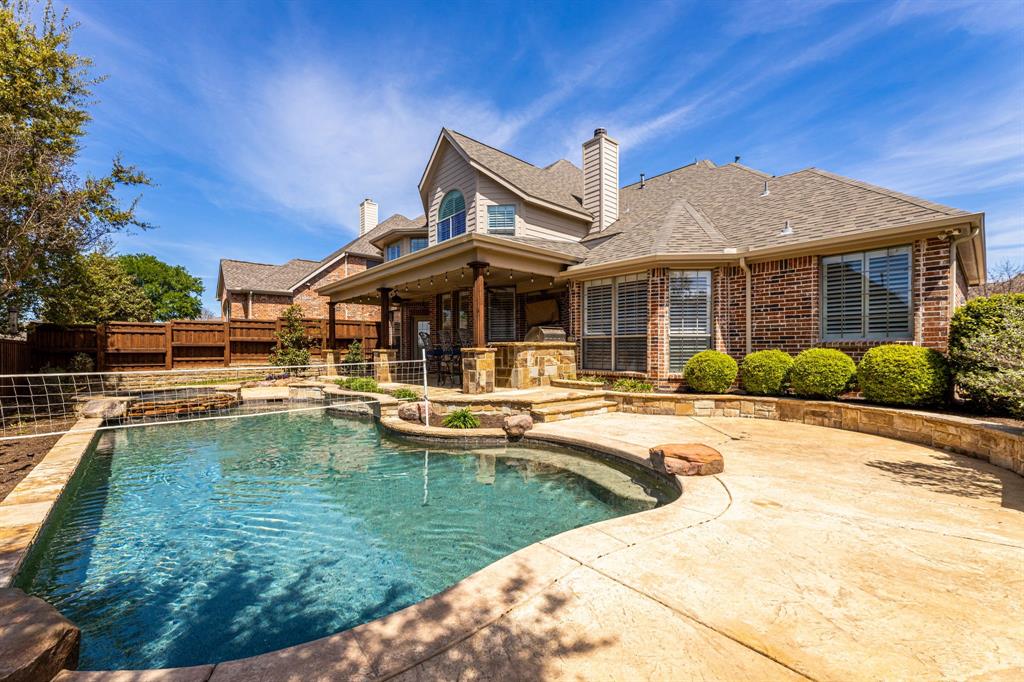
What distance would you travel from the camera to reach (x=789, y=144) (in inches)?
548

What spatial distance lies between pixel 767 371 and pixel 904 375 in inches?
79.7

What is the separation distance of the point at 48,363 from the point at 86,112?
9452mm

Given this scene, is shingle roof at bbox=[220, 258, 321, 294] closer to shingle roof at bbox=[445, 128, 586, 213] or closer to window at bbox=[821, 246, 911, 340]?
shingle roof at bbox=[445, 128, 586, 213]

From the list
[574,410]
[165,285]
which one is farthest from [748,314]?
[165,285]

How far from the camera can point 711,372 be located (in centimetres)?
847

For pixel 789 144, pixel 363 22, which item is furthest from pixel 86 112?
pixel 789 144

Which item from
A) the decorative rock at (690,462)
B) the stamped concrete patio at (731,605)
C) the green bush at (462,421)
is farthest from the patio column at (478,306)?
the stamped concrete patio at (731,605)

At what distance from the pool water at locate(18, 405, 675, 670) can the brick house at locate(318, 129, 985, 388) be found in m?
4.69

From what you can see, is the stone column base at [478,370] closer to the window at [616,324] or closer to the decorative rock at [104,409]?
the window at [616,324]

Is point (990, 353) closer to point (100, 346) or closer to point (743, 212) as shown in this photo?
point (743, 212)

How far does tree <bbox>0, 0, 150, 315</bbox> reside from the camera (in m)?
8.53

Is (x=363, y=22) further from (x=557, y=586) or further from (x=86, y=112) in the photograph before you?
(x=557, y=586)

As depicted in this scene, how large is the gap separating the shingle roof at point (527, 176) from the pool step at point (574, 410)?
22.9ft

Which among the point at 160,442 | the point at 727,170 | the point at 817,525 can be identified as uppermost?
the point at 727,170
